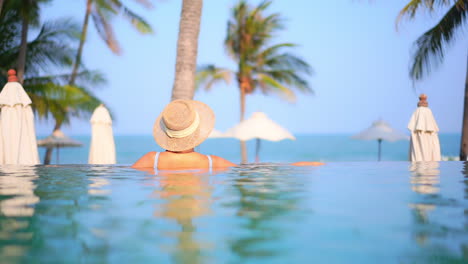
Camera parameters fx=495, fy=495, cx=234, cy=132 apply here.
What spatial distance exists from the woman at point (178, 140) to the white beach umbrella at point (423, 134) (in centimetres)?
695

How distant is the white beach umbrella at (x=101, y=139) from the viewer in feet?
42.5

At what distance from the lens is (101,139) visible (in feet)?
43.1

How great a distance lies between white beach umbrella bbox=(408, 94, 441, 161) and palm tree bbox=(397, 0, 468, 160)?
5.94 ft

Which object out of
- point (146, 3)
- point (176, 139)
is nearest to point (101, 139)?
point (176, 139)

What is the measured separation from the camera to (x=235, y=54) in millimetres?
26531

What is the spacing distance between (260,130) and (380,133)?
4.91 meters

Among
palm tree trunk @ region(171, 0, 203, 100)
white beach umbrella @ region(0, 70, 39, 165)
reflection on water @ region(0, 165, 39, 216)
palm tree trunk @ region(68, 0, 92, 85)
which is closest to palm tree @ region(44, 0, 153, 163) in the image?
palm tree trunk @ region(68, 0, 92, 85)

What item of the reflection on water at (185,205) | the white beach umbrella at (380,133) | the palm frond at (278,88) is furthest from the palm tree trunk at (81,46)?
the reflection on water at (185,205)

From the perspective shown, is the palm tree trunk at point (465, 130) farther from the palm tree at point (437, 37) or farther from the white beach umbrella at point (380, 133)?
the white beach umbrella at point (380, 133)

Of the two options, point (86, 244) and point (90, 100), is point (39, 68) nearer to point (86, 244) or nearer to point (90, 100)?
point (90, 100)

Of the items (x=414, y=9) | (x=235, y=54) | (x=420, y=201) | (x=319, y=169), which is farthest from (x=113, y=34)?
(x=420, y=201)

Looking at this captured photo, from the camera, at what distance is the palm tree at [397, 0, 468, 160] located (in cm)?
1285

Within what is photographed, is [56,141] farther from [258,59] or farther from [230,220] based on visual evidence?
[230,220]

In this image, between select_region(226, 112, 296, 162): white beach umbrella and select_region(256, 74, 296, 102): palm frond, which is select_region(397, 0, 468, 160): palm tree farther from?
select_region(256, 74, 296, 102): palm frond
